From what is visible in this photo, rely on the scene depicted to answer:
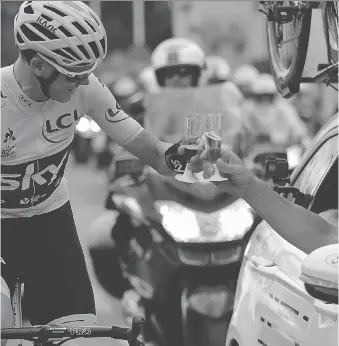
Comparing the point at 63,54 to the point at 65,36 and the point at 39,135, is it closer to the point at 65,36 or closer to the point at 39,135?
the point at 65,36

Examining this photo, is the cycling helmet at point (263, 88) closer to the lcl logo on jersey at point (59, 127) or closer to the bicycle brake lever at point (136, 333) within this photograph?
the lcl logo on jersey at point (59, 127)

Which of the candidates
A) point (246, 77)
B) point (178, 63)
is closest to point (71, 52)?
point (178, 63)

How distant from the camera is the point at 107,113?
4125mm

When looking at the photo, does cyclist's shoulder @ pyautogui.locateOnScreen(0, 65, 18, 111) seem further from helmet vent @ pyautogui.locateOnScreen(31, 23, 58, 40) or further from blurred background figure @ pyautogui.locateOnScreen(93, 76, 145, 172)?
blurred background figure @ pyautogui.locateOnScreen(93, 76, 145, 172)

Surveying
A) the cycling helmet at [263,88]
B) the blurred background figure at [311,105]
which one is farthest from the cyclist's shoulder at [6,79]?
the blurred background figure at [311,105]

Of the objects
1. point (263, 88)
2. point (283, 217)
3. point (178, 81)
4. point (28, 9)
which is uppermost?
point (28, 9)

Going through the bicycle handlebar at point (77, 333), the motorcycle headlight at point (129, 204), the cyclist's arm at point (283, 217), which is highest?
the cyclist's arm at point (283, 217)

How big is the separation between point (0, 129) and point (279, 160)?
1131 millimetres

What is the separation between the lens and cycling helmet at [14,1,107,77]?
3.66 metres

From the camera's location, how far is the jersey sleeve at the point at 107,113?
4.06m

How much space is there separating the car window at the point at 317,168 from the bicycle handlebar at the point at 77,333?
997mm

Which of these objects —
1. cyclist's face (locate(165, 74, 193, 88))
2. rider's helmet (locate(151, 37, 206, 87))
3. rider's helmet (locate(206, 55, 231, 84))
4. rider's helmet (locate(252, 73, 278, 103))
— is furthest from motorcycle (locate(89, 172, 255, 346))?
rider's helmet (locate(252, 73, 278, 103))

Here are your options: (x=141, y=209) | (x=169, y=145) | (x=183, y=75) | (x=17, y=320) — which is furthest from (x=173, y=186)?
(x=17, y=320)

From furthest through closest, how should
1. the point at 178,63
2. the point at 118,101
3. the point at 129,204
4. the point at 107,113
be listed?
1. the point at 118,101
2. the point at 178,63
3. the point at 129,204
4. the point at 107,113
